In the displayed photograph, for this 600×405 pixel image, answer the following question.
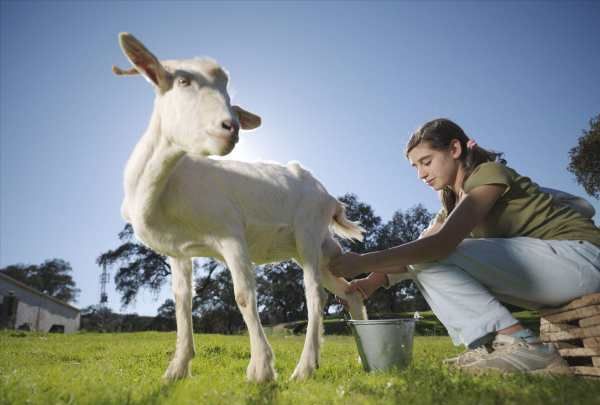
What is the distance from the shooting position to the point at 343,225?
17.6 feet

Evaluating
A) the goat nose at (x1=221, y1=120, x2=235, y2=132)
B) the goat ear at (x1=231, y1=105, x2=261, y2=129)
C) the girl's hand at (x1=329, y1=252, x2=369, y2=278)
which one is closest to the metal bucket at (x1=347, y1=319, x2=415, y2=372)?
the girl's hand at (x1=329, y1=252, x2=369, y2=278)

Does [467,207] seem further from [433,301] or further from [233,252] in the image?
[233,252]

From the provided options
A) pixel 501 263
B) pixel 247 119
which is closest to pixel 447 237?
pixel 501 263

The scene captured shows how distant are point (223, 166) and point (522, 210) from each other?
2736mm

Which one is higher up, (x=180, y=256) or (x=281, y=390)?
(x=180, y=256)

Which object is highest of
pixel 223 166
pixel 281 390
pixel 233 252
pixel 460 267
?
pixel 223 166

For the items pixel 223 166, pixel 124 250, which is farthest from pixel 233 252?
pixel 124 250

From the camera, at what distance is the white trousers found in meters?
2.91

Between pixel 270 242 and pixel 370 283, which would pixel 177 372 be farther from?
pixel 370 283

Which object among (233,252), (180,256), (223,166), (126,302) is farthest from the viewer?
(126,302)

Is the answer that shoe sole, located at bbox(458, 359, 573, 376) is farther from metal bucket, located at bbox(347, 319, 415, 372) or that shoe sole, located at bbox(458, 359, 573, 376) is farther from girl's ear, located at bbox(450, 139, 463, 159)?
girl's ear, located at bbox(450, 139, 463, 159)

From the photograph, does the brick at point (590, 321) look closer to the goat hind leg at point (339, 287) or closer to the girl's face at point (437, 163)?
the girl's face at point (437, 163)

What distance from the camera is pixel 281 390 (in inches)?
113

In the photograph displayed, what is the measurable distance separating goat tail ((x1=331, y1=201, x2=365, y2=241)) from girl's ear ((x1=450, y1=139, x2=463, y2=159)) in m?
1.86
